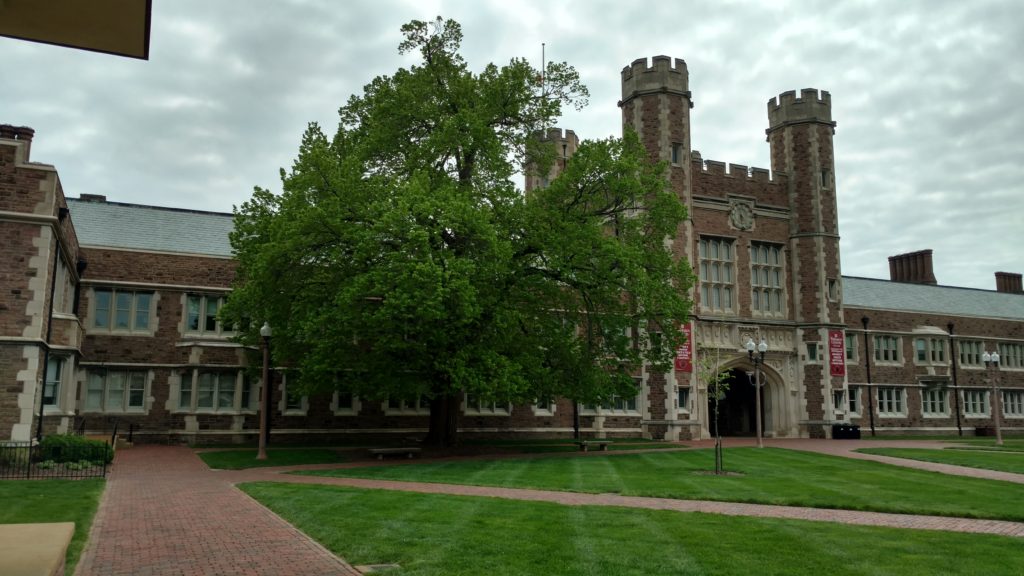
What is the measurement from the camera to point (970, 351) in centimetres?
4862

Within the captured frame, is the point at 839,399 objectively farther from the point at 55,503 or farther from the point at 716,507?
the point at 55,503

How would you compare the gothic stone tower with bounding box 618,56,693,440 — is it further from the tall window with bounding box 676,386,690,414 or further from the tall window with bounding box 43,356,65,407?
the tall window with bounding box 43,356,65,407

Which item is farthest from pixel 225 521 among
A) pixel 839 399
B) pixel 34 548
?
pixel 839 399

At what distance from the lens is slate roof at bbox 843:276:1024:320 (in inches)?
1912

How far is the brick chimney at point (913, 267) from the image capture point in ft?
187

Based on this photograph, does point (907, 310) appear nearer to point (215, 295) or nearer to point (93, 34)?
point (215, 295)

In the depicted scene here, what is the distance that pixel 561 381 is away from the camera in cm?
2441

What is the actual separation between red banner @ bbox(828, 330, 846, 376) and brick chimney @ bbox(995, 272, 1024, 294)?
29977mm

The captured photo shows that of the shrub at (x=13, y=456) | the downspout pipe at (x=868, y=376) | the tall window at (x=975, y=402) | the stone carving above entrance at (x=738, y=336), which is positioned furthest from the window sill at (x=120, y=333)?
the tall window at (x=975, y=402)

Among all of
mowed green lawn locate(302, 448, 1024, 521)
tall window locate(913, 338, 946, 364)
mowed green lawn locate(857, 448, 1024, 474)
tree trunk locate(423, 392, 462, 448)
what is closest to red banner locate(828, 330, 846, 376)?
tall window locate(913, 338, 946, 364)

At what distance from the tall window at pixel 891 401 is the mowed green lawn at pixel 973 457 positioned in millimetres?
17119

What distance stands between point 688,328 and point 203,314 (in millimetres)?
21238

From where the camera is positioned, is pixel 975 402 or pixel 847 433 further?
pixel 975 402

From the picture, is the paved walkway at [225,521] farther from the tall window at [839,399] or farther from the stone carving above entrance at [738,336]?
the tall window at [839,399]
